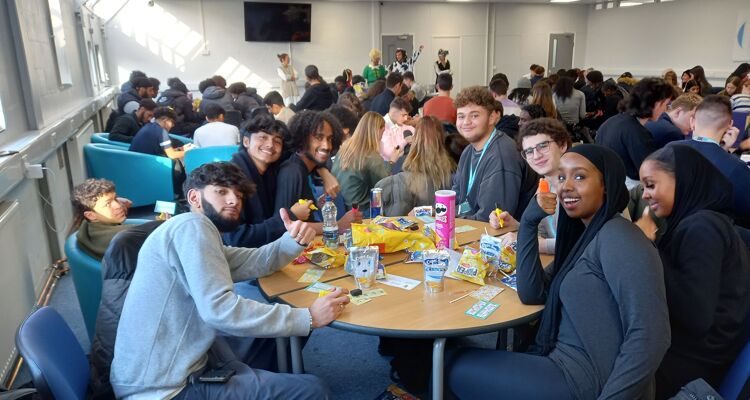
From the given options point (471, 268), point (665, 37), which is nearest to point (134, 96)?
point (471, 268)

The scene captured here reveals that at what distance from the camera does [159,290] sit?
5.67 ft

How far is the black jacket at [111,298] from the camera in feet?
6.21

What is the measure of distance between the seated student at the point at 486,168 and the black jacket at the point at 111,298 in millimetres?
1840

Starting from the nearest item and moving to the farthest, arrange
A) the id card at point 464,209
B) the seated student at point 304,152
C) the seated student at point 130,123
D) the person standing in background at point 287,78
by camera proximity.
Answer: the seated student at point 304,152, the id card at point 464,209, the seated student at point 130,123, the person standing in background at point 287,78

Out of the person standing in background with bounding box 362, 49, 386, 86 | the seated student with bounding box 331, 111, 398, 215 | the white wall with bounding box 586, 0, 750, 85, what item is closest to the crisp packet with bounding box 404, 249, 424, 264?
the seated student with bounding box 331, 111, 398, 215

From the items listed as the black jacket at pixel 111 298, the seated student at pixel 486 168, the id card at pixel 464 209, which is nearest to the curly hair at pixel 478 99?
the seated student at pixel 486 168


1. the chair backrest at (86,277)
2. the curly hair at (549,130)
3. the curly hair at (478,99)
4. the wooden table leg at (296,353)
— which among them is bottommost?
the wooden table leg at (296,353)

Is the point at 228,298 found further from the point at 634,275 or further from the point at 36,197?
the point at 36,197

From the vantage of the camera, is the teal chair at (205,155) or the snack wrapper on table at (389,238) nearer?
the snack wrapper on table at (389,238)

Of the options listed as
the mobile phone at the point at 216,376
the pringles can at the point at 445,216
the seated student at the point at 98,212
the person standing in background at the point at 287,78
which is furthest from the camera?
the person standing in background at the point at 287,78

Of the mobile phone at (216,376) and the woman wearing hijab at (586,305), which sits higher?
the woman wearing hijab at (586,305)

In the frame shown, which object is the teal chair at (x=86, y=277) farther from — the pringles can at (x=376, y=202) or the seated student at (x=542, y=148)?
the seated student at (x=542, y=148)

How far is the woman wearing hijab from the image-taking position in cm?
156

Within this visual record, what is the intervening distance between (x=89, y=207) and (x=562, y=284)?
237cm
